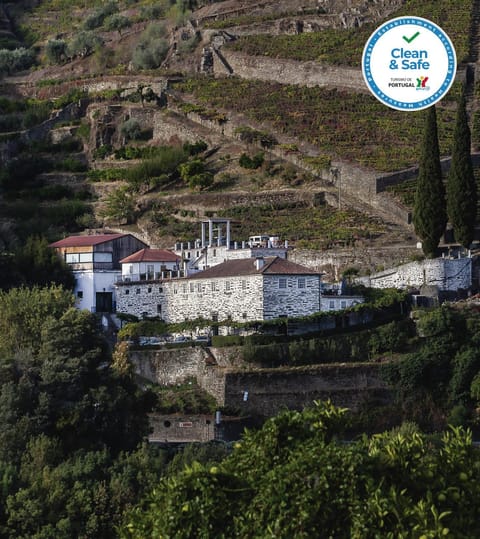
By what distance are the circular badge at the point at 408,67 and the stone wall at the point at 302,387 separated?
19.3 meters

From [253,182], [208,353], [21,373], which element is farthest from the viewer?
[253,182]

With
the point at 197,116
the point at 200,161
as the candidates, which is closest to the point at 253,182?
the point at 200,161

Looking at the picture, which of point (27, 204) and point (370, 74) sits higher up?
point (370, 74)

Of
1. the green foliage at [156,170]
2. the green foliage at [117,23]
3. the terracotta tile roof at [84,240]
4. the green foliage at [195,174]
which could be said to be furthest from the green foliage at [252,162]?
the green foliage at [117,23]

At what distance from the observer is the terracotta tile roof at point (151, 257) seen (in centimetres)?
7769

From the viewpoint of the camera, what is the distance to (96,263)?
3113 inches

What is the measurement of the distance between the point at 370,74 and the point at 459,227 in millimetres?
19711

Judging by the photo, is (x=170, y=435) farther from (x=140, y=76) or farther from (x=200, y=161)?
(x=140, y=76)

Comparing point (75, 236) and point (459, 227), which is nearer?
point (459, 227)

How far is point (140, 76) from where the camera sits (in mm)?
109062

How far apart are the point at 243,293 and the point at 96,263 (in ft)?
30.4

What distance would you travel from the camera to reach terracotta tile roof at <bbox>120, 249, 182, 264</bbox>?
255 ft

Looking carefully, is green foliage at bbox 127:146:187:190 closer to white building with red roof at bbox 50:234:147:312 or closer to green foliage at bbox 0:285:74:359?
white building with red roof at bbox 50:234:147:312

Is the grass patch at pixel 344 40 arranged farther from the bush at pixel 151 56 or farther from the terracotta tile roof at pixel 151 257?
the terracotta tile roof at pixel 151 257
